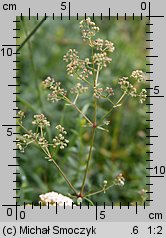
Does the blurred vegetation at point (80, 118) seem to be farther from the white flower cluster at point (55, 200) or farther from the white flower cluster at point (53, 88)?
the white flower cluster at point (53, 88)

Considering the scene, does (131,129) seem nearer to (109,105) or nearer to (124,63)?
(109,105)

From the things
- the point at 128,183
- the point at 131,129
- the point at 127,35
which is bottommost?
the point at 128,183

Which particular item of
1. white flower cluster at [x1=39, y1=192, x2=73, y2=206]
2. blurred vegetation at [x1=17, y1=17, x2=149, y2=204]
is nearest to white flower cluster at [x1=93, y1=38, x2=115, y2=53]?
blurred vegetation at [x1=17, y1=17, x2=149, y2=204]

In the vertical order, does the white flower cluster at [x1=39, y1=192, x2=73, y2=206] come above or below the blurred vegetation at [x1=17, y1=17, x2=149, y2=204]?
below

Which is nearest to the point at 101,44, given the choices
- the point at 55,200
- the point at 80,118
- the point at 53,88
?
the point at 53,88

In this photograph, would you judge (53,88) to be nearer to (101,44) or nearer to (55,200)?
(101,44)

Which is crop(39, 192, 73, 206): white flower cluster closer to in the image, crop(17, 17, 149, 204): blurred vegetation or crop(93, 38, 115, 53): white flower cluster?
crop(17, 17, 149, 204): blurred vegetation

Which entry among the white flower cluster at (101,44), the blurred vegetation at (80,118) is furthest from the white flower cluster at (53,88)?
the blurred vegetation at (80,118)

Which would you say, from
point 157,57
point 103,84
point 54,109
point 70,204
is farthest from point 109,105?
point 70,204

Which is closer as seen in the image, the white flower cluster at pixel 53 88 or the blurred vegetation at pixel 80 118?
the white flower cluster at pixel 53 88
